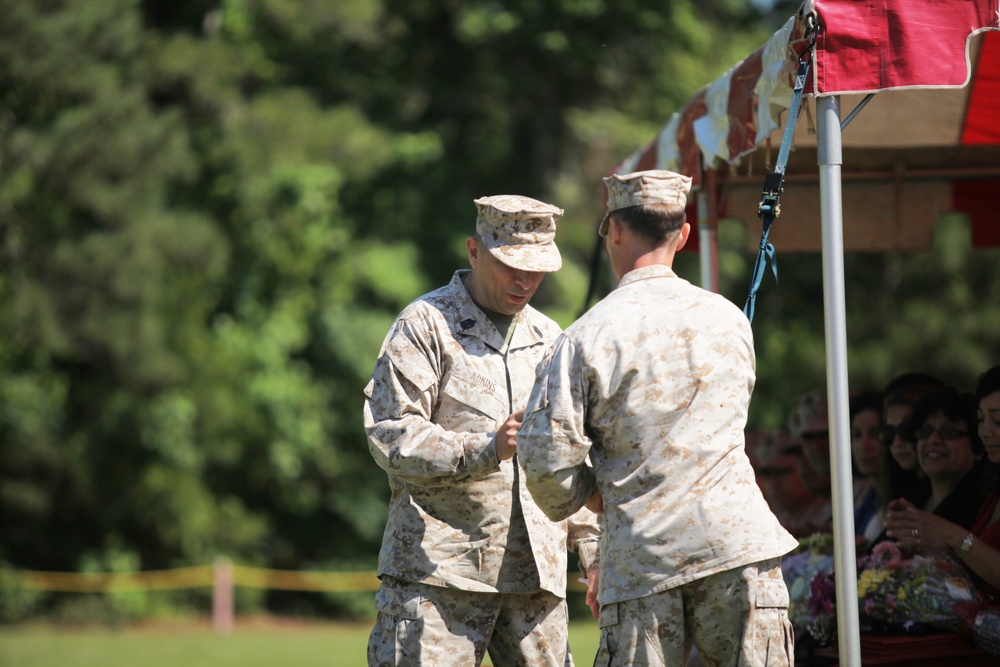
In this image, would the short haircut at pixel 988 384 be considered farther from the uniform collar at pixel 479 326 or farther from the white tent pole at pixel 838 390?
the uniform collar at pixel 479 326

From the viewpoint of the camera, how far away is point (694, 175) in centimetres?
461

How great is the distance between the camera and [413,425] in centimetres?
339

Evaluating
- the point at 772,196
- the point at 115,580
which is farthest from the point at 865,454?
the point at 115,580

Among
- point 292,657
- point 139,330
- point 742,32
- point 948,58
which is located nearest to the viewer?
point 948,58

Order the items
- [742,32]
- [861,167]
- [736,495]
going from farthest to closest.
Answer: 1. [742,32]
2. [861,167]
3. [736,495]

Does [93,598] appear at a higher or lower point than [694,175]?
lower

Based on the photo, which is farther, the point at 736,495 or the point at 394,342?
the point at 394,342

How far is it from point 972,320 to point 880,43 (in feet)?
55.3

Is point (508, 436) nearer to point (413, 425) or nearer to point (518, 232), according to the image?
point (413, 425)

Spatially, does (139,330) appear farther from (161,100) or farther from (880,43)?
(880,43)

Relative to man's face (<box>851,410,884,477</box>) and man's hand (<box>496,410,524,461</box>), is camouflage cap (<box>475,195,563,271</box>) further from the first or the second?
man's face (<box>851,410,884,477</box>)

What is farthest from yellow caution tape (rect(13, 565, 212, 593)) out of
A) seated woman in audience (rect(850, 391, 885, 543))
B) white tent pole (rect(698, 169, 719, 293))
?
white tent pole (rect(698, 169, 719, 293))

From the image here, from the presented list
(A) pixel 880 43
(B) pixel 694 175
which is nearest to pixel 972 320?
(B) pixel 694 175

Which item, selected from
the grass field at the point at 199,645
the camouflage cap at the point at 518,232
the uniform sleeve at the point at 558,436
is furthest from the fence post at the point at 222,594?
the uniform sleeve at the point at 558,436
